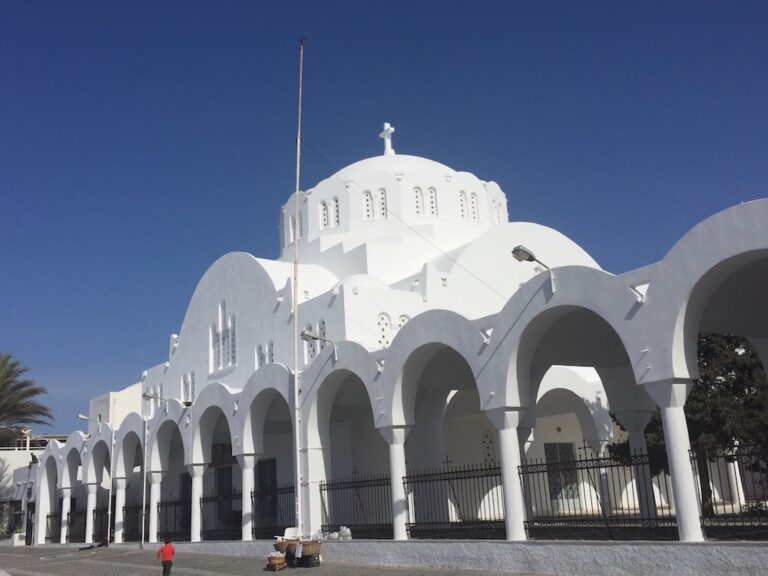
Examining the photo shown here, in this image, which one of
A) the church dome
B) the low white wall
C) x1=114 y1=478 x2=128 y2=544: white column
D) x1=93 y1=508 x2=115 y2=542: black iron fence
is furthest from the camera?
x1=93 y1=508 x2=115 y2=542: black iron fence

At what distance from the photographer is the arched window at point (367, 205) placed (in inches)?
896

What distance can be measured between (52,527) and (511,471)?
78.2 feet

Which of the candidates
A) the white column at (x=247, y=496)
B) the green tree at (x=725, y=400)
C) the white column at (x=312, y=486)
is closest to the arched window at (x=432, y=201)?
the green tree at (x=725, y=400)

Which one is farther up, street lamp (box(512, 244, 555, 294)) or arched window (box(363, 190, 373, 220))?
arched window (box(363, 190, 373, 220))

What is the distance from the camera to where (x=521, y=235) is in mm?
20359

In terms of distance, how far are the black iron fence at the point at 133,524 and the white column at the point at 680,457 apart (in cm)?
1833

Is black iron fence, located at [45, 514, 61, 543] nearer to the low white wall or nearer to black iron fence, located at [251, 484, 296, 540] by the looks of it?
black iron fence, located at [251, 484, 296, 540]

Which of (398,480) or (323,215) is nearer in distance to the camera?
(398,480)

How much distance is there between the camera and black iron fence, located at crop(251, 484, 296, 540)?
18311 millimetres

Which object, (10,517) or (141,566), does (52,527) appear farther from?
(141,566)

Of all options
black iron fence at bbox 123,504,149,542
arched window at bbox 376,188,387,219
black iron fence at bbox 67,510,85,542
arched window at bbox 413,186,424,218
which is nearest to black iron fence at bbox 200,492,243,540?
black iron fence at bbox 123,504,149,542

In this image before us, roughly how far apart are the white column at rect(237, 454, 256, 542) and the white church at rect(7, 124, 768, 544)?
1.8 inches

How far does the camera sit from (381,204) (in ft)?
74.7

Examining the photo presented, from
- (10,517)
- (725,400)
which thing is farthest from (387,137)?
(10,517)
